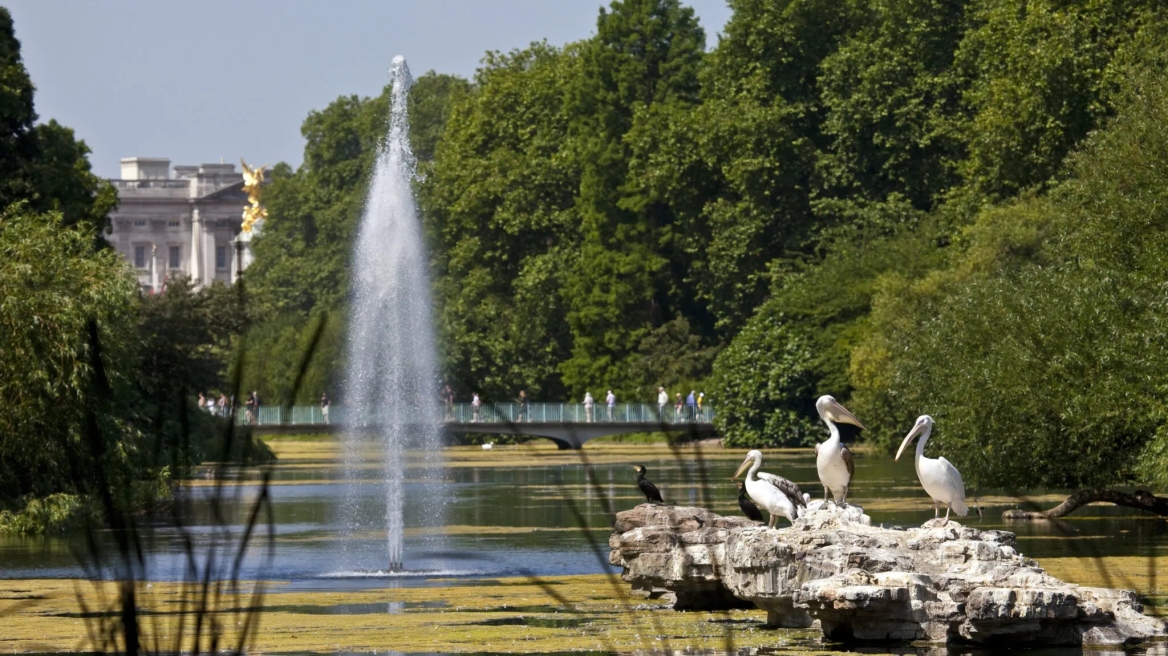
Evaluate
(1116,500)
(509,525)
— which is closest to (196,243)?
(509,525)

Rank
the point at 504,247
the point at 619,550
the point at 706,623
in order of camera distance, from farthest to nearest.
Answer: the point at 504,247, the point at 619,550, the point at 706,623

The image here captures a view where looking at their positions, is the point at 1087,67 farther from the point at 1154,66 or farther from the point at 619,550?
the point at 619,550

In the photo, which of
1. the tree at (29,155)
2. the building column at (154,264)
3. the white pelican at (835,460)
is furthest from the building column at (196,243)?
the white pelican at (835,460)

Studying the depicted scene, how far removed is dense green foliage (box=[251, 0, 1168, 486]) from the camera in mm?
31234

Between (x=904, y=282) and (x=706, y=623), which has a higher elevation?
(x=904, y=282)

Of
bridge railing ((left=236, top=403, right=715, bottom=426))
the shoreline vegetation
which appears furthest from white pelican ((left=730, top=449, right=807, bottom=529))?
bridge railing ((left=236, top=403, right=715, bottom=426))

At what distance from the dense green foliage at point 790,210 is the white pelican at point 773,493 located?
10.4m

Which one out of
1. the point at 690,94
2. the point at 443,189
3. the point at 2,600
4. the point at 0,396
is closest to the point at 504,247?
the point at 443,189

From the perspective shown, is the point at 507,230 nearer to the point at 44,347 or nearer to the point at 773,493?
the point at 44,347

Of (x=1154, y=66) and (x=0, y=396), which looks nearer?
(x=0, y=396)

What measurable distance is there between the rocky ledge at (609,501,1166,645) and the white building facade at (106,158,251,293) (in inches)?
5003

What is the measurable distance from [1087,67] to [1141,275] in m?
24.1

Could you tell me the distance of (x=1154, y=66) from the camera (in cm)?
3631

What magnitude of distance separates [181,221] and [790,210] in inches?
3290
